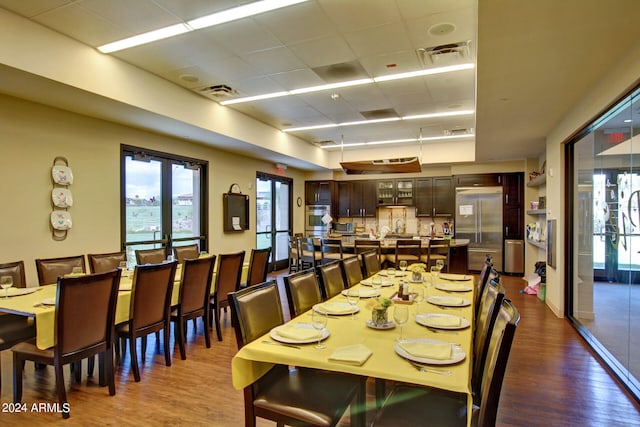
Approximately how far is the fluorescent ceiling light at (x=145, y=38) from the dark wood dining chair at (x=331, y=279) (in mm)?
2535

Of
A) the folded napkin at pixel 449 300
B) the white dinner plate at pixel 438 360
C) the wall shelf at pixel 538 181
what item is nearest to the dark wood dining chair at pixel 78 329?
the white dinner plate at pixel 438 360

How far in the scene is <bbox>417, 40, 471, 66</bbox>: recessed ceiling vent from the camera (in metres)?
3.67

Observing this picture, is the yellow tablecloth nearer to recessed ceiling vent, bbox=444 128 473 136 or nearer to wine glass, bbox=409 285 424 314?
wine glass, bbox=409 285 424 314

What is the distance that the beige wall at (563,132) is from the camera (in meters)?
2.84

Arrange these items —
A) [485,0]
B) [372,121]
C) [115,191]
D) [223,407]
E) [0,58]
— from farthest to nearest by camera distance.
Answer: [372,121] → [115,191] → [0,58] → [223,407] → [485,0]

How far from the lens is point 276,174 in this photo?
28.5 ft

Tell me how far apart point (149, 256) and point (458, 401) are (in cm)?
389

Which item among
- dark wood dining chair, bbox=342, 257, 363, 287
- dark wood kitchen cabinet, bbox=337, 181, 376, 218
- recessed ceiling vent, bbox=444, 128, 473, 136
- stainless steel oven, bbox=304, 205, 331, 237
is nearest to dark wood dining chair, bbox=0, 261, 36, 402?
dark wood dining chair, bbox=342, 257, 363, 287

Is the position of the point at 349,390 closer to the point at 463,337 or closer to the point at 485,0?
the point at 463,337

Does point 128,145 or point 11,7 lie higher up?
point 11,7

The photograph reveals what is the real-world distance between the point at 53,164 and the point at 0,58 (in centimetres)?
148

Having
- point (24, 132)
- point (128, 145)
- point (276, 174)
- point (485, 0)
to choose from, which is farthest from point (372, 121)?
point (24, 132)

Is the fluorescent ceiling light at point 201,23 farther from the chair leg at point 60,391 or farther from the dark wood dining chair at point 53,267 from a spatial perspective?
the chair leg at point 60,391

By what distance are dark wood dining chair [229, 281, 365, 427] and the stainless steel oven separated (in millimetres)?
7607
